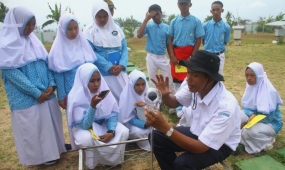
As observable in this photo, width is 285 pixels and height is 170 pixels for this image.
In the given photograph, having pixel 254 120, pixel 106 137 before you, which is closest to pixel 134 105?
pixel 106 137

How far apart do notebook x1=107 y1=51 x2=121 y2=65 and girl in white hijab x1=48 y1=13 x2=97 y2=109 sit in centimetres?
43

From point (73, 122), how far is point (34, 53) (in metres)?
0.93

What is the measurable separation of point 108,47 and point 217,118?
2.12m

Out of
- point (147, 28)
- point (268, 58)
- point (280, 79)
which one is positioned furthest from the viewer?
point (268, 58)

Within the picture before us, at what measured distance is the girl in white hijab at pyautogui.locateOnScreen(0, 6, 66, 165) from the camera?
2.64 m

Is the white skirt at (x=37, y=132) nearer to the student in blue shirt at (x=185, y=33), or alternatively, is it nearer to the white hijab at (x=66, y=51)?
the white hijab at (x=66, y=51)

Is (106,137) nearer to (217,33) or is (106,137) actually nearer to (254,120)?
(254,120)

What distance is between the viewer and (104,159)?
2912mm

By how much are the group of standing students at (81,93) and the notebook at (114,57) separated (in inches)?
0.5

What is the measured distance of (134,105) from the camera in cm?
335

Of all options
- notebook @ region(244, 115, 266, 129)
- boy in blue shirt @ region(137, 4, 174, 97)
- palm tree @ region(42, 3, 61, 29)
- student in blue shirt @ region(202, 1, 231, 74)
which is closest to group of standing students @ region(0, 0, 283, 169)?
notebook @ region(244, 115, 266, 129)

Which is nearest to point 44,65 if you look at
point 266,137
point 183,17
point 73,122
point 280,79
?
point 73,122

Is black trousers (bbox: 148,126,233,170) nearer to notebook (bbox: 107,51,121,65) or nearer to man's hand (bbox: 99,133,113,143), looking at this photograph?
man's hand (bbox: 99,133,113,143)

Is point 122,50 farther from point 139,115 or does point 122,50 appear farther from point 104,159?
point 104,159
